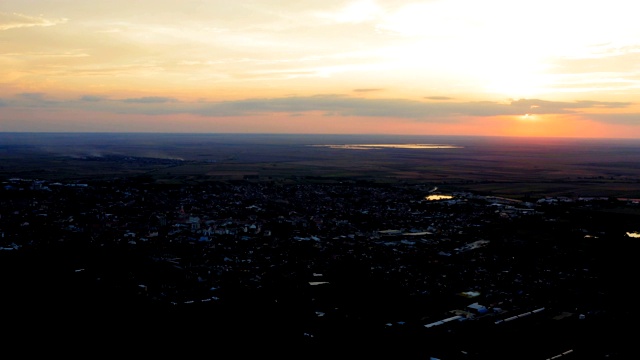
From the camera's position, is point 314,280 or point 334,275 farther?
point 334,275

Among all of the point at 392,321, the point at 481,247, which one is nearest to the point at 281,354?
the point at 392,321

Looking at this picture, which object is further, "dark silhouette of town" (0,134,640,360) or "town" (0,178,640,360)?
"town" (0,178,640,360)

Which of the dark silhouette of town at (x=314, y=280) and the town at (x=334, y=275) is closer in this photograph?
the dark silhouette of town at (x=314, y=280)

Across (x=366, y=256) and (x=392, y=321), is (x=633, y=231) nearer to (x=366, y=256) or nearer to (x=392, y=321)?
(x=366, y=256)

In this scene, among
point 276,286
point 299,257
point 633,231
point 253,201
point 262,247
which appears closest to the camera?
point 276,286
